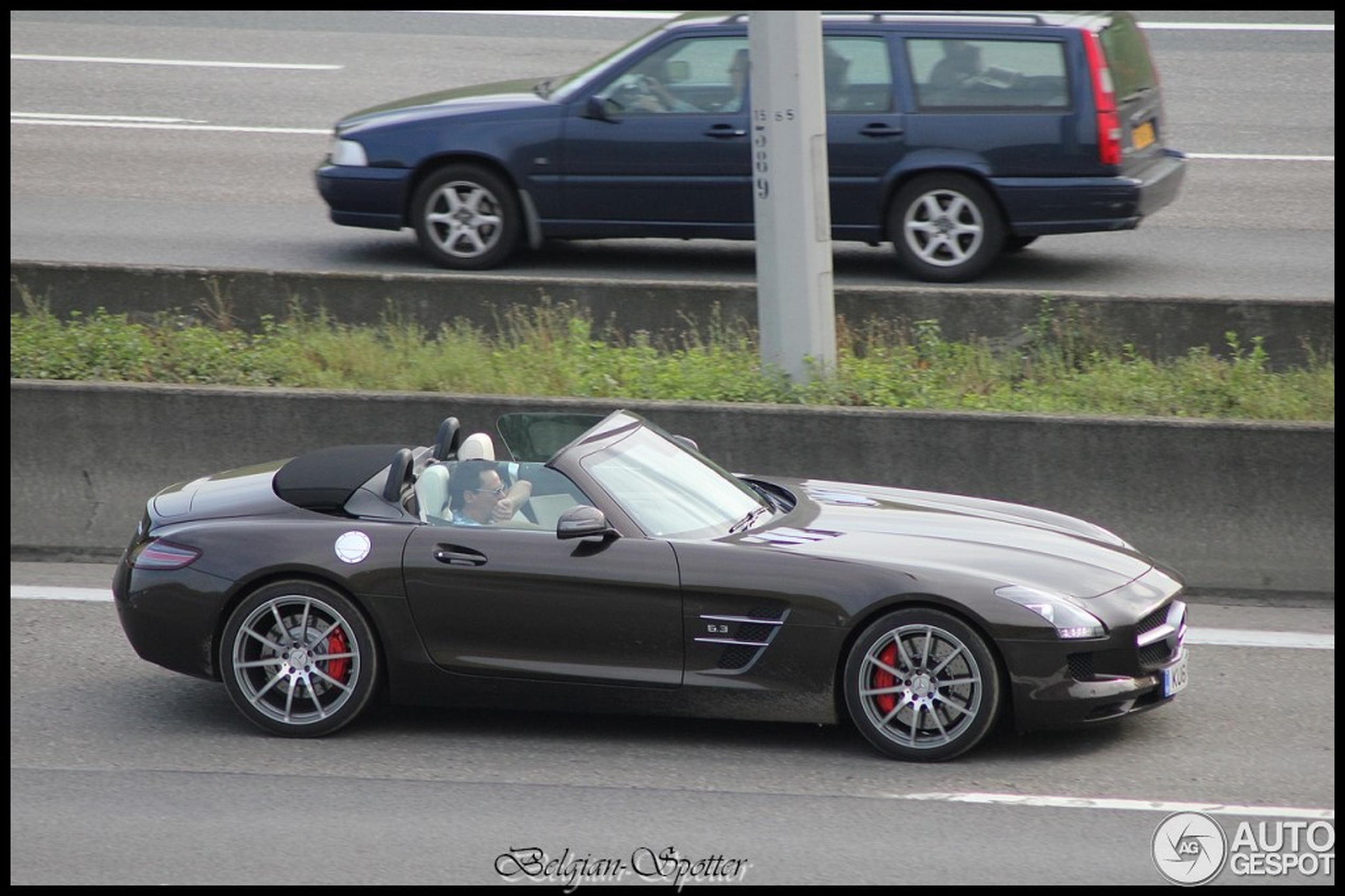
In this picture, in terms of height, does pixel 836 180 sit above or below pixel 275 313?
above

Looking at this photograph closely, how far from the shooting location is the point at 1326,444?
28.1 ft

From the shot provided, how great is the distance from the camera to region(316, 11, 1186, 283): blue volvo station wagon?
12.3 meters

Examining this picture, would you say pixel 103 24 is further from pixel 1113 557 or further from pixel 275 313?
pixel 1113 557

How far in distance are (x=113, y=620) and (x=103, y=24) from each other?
15.6 metres

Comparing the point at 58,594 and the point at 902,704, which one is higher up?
the point at 58,594

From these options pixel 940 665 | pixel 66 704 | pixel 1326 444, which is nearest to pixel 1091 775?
pixel 940 665

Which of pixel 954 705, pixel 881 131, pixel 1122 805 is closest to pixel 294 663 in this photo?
pixel 954 705

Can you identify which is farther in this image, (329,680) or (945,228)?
(945,228)

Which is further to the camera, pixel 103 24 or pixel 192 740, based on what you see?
pixel 103 24

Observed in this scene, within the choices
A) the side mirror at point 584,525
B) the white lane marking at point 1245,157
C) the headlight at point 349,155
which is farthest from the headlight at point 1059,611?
the white lane marking at point 1245,157

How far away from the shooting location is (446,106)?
1308cm

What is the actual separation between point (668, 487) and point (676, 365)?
11.0ft

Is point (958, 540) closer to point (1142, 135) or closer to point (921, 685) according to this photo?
point (921, 685)

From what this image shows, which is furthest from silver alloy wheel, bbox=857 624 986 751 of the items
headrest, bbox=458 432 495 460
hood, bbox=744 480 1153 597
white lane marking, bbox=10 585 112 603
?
white lane marking, bbox=10 585 112 603
